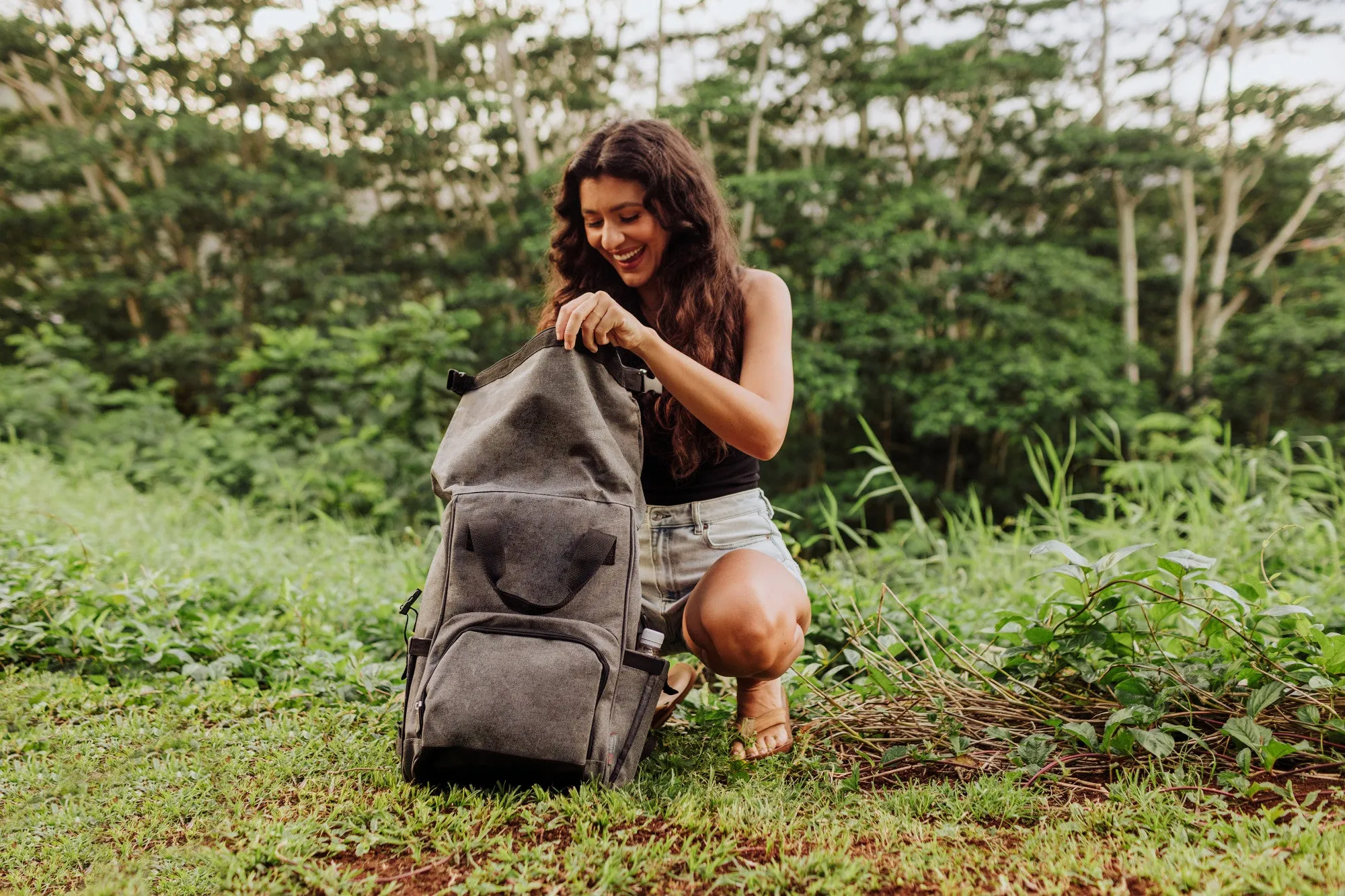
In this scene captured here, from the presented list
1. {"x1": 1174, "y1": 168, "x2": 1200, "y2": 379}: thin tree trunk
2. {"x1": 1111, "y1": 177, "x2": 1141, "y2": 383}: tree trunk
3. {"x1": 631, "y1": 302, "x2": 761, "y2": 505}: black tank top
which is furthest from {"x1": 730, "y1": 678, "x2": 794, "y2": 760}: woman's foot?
{"x1": 1174, "y1": 168, "x2": 1200, "y2": 379}: thin tree trunk

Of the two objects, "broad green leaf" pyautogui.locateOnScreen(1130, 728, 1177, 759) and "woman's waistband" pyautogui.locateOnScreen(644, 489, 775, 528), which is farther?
"woman's waistband" pyautogui.locateOnScreen(644, 489, 775, 528)

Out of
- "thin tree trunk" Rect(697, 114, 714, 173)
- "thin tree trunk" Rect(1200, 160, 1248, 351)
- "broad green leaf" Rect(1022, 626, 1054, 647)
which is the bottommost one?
"broad green leaf" Rect(1022, 626, 1054, 647)

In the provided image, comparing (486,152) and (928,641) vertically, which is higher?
(486,152)

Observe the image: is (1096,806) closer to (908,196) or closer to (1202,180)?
(908,196)

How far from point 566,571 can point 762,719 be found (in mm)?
632

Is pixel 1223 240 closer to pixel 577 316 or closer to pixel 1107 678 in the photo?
pixel 1107 678

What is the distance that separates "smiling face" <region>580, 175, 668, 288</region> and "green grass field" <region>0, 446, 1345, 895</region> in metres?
1.07

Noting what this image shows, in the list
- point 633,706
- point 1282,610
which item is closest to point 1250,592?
point 1282,610

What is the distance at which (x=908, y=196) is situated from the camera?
1373cm

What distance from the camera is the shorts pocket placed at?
1993mm

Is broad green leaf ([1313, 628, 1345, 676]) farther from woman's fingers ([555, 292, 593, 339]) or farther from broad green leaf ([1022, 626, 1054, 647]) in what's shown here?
woman's fingers ([555, 292, 593, 339])

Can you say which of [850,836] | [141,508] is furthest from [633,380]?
[141,508]

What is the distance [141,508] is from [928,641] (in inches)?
175

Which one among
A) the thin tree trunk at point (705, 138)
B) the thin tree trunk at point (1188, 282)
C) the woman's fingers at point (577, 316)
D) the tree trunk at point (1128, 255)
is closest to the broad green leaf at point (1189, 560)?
the woman's fingers at point (577, 316)
